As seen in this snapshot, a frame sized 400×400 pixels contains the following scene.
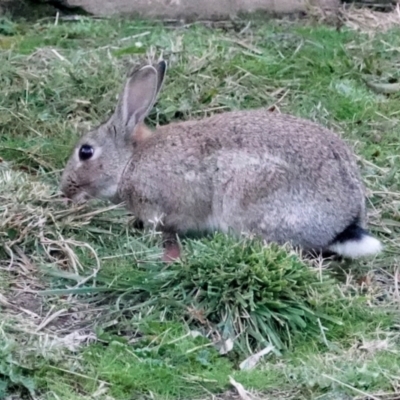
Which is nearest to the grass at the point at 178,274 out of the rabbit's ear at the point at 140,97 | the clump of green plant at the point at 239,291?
the clump of green plant at the point at 239,291

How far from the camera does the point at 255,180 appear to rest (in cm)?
516

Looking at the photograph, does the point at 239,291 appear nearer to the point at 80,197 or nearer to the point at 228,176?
the point at 228,176

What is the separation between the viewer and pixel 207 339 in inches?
173

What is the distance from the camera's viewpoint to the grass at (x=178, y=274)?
4133 mm

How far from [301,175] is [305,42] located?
286 cm

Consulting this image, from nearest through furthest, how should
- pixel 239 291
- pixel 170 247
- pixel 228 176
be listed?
pixel 239 291
pixel 228 176
pixel 170 247

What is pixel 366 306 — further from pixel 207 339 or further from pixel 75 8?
pixel 75 8

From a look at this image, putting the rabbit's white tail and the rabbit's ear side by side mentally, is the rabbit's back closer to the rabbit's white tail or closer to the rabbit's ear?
the rabbit's white tail

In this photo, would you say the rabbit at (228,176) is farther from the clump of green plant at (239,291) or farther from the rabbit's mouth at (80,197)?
the clump of green plant at (239,291)

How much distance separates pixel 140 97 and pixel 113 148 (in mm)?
291

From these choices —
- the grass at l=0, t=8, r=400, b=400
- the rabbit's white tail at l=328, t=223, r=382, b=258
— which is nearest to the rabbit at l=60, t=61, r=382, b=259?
the rabbit's white tail at l=328, t=223, r=382, b=258

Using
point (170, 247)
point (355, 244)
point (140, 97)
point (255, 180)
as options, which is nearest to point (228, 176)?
point (255, 180)

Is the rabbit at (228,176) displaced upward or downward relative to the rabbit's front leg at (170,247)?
upward

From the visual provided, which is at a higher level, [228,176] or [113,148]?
[228,176]
